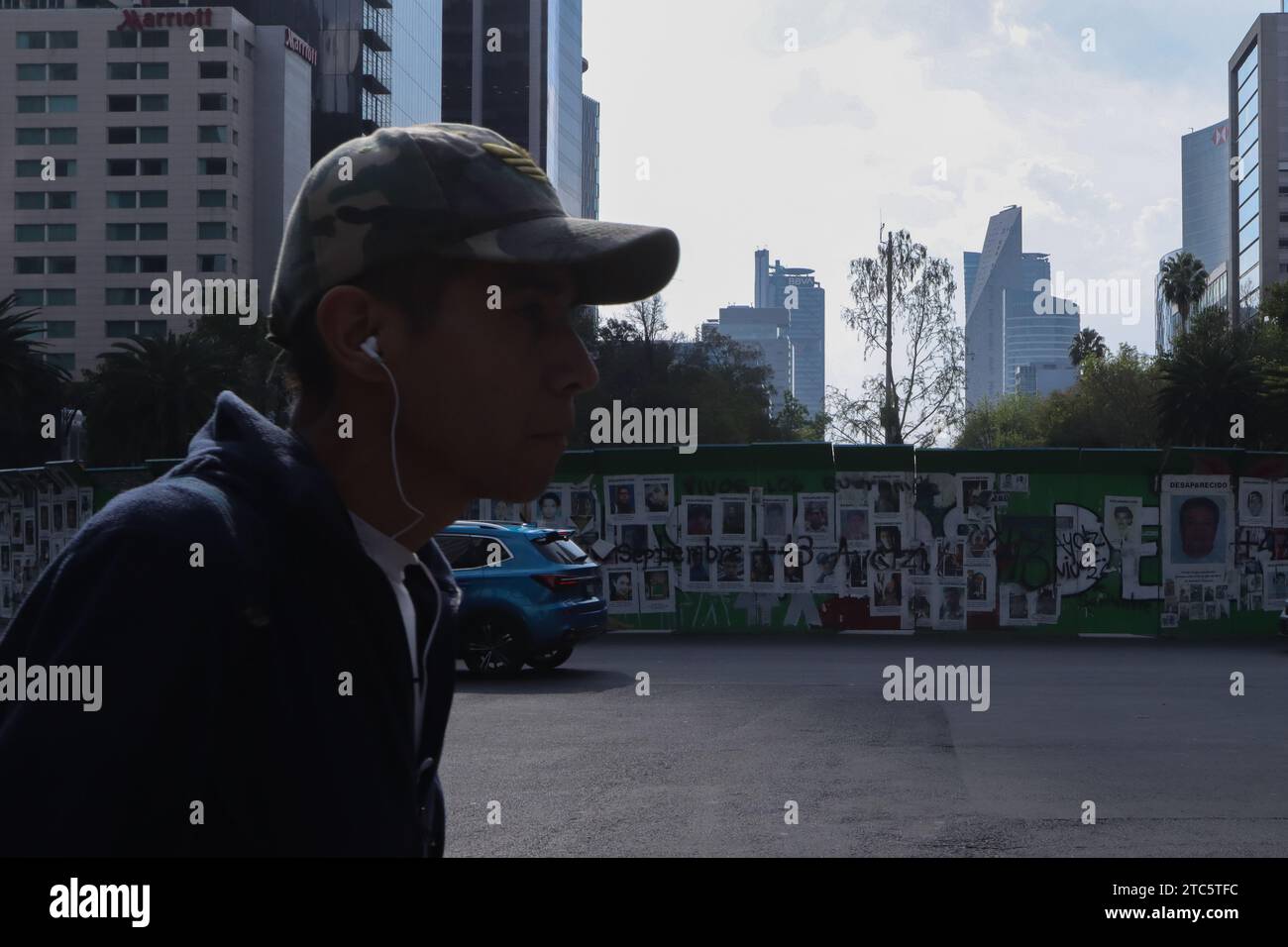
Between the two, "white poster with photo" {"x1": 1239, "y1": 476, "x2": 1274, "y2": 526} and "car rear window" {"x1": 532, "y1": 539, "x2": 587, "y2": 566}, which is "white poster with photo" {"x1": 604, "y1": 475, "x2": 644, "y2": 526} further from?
"white poster with photo" {"x1": 1239, "y1": 476, "x2": 1274, "y2": 526}

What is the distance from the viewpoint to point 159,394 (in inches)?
1927

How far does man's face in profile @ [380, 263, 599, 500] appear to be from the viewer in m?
1.43

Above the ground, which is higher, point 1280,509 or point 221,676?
point 221,676

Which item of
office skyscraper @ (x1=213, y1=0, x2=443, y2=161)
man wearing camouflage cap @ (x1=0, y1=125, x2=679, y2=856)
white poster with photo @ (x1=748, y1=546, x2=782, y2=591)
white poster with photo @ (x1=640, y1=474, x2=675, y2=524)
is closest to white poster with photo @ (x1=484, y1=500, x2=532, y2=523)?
white poster with photo @ (x1=640, y1=474, x2=675, y2=524)

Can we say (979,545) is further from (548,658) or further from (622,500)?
(548,658)

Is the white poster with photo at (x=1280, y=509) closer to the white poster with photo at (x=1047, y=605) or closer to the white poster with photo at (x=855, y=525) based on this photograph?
the white poster with photo at (x=1047, y=605)

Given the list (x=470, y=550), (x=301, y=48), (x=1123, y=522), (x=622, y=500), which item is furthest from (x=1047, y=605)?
(x=301, y=48)

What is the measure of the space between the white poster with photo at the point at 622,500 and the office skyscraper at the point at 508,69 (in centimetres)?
10427

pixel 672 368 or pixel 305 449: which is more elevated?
pixel 672 368

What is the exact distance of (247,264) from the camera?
9950 cm

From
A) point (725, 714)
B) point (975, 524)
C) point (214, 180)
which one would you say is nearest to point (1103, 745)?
point (725, 714)

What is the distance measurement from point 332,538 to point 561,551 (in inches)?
562
